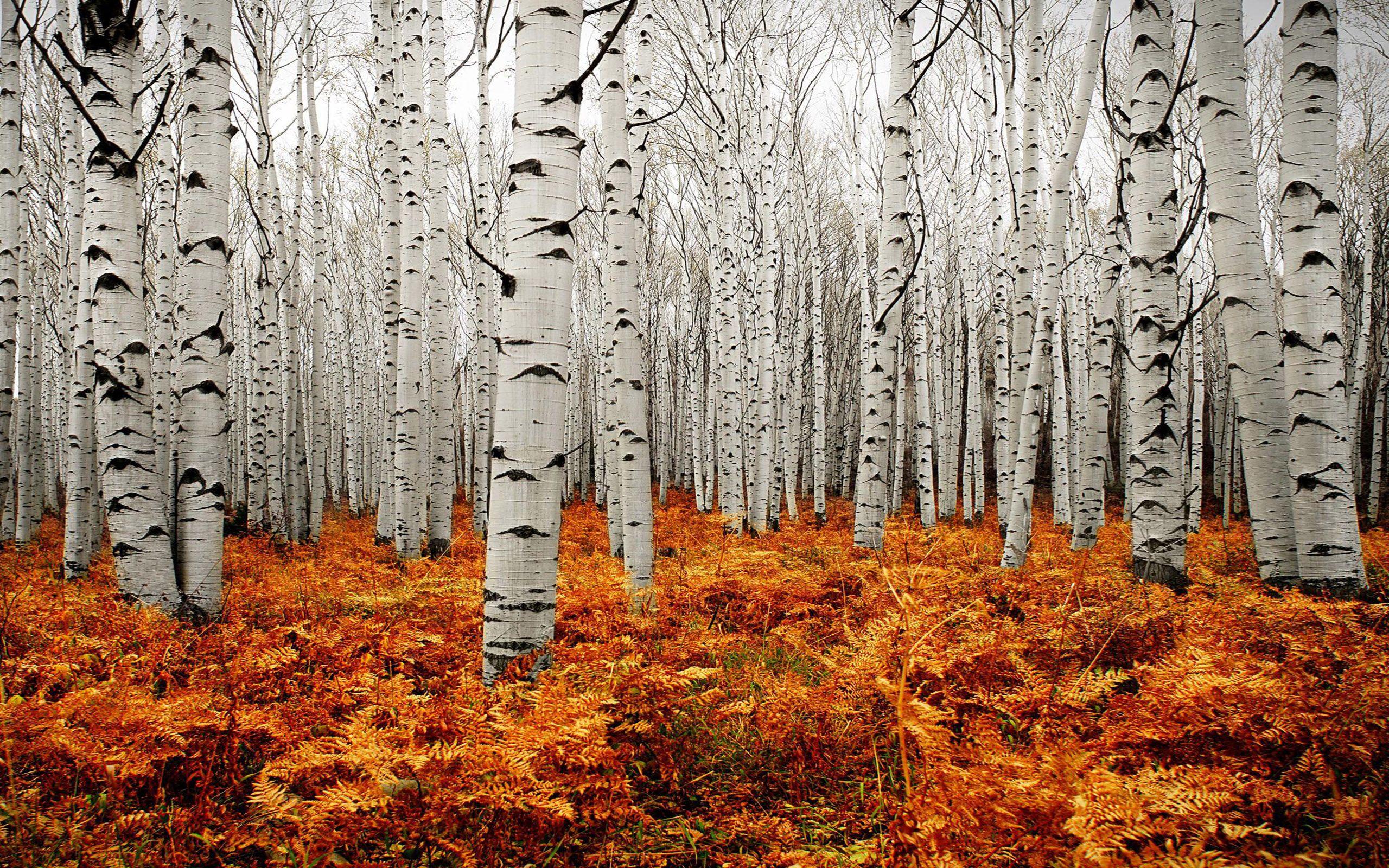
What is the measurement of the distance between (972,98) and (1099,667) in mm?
14413

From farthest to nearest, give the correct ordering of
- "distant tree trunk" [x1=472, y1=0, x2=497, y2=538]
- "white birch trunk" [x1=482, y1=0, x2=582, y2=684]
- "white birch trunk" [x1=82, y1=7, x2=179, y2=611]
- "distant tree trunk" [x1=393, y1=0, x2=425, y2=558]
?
"distant tree trunk" [x1=472, y1=0, x2=497, y2=538] < "distant tree trunk" [x1=393, y1=0, x2=425, y2=558] < "white birch trunk" [x1=82, y1=7, x2=179, y2=611] < "white birch trunk" [x1=482, y1=0, x2=582, y2=684]

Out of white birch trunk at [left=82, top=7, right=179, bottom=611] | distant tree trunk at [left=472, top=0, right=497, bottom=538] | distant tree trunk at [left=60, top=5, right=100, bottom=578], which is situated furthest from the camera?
distant tree trunk at [left=472, top=0, right=497, bottom=538]

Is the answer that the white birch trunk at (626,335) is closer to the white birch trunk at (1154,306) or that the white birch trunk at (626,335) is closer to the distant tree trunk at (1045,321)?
the distant tree trunk at (1045,321)

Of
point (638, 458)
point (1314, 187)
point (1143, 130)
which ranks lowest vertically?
point (638, 458)

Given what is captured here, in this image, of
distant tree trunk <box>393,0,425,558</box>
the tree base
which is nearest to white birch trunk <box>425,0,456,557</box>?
distant tree trunk <box>393,0,425,558</box>

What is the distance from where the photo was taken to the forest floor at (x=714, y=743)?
169 cm

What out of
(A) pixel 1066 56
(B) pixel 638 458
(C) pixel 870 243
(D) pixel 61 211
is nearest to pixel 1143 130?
(B) pixel 638 458

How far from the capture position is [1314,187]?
3.91m

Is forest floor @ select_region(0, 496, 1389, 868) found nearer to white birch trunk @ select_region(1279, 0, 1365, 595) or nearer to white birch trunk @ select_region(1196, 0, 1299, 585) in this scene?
white birch trunk @ select_region(1279, 0, 1365, 595)

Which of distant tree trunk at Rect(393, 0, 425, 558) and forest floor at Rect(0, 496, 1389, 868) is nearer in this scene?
forest floor at Rect(0, 496, 1389, 868)

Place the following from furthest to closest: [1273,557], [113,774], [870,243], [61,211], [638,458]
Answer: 1. [870,243]
2. [61,211]
3. [638,458]
4. [1273,557]
5. [113,774]

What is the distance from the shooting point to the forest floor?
1688 millimetres

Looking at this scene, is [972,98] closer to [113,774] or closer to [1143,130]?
[1143,130]

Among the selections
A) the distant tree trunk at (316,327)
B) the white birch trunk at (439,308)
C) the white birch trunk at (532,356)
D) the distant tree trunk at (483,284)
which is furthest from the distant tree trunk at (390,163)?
the white birch trunk at (532,356)
